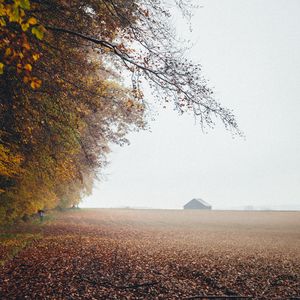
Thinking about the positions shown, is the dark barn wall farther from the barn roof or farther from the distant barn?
the barn roof

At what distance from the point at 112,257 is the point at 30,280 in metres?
4.58

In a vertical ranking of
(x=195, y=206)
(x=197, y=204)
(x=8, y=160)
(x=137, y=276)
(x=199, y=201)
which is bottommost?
(x=195, y=206)

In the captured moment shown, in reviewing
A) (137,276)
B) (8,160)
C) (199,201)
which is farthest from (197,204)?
(137,276)

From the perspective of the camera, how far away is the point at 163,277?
10328mm

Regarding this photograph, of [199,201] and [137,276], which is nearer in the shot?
[137,276]

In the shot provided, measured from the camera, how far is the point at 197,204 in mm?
107938

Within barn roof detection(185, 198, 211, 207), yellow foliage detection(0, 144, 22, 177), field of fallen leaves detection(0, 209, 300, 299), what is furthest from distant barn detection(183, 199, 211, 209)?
yellow foliage detection(0, 144, 22, 177)

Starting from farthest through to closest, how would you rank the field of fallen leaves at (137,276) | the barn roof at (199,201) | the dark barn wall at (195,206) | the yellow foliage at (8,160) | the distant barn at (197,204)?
the barn roof at (199,201), the distant barn at (197,204), the dark barn wall at (195,206), the yellow foliage at (8,160), the field of fallen leaves at (137,276)

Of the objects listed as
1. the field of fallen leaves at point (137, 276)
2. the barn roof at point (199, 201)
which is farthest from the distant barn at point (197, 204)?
the field of fallen leaves at point (137, 276)

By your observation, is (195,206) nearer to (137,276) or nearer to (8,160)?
(8,160)

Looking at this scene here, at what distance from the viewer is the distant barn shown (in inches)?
4166

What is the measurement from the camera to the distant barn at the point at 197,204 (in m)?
106

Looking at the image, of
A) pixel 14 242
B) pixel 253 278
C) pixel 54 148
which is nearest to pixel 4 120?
pixel 54 148

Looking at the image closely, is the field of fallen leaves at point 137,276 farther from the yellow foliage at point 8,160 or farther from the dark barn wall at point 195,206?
the dark barn wall at point 195,206
